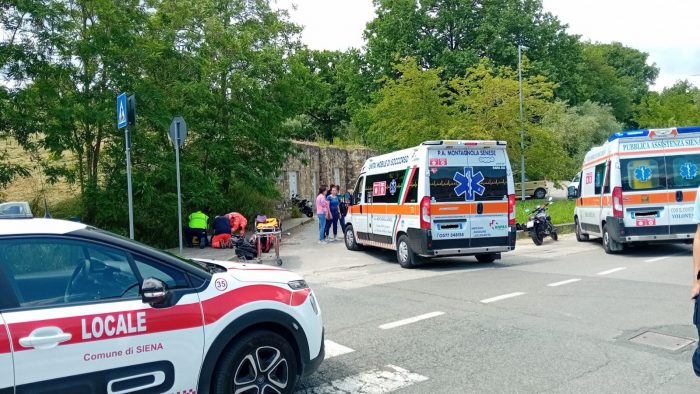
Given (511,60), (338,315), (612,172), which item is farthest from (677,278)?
(511,60)

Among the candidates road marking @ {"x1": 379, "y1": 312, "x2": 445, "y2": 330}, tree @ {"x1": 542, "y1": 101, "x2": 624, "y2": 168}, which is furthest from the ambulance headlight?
tree @ {"x1": 542, "y1": 101, "x2": 624, "y2": 168}

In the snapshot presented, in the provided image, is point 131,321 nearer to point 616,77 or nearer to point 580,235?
point 580,235

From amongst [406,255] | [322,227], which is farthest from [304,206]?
[406,255]

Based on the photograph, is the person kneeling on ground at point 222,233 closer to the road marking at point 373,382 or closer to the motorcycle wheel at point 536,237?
the motorcycle wheel at point 536,237

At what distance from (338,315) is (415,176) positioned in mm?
5006

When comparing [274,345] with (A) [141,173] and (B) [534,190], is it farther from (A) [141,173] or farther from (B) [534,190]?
(B) [534,190]

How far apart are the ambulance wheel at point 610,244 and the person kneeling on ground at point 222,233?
934 centimetres

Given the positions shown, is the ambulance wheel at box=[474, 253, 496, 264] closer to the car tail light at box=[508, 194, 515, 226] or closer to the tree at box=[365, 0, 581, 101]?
the car tail light at box=[508, 194, 515, 226]

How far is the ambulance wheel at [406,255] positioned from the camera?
40.1 feet

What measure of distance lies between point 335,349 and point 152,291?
2719mm

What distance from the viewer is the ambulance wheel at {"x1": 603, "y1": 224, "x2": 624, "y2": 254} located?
44.7 ft

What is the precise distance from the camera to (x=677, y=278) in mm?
9859

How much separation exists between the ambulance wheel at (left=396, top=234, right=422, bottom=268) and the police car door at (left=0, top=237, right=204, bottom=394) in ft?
28.1

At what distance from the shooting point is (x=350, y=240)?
16125 mm
